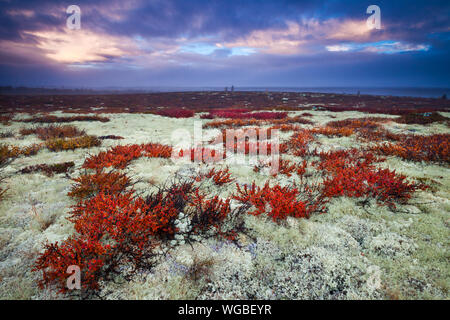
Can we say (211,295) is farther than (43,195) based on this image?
No

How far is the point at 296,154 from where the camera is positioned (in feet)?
23.2

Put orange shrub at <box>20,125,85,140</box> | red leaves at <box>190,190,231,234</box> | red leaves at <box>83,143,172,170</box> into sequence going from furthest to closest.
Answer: orange shrub at <box>20,125,85,140</box>, red leaves at <box>83,143,172,170</box>, red leaves at <box>190,190,231,234</box>

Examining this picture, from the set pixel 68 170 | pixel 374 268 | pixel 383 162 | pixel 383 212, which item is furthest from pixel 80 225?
pixel 383 162

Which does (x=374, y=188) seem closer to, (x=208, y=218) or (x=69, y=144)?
(x=208, y=218)

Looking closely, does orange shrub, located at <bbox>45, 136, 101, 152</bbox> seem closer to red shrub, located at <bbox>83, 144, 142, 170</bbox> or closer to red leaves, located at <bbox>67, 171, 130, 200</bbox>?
red shrub, located at <bbox>83, 144, 142, 170</bbox>

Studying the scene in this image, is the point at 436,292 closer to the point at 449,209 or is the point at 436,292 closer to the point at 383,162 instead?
the point at 449,209

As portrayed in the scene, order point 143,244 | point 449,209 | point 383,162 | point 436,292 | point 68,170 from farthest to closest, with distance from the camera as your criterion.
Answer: point 383,162 → point 68,170 → point 449,209 → point 143,244 → point 436,292

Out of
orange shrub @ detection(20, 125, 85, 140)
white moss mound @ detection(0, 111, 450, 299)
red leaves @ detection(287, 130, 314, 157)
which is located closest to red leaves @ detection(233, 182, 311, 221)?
white moss mound @ detection(0, 111, 450, 299)

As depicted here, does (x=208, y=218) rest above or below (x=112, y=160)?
below

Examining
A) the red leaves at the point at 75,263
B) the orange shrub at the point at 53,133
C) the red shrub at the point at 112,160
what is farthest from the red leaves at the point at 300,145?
the orange shrub at the point at 53,133

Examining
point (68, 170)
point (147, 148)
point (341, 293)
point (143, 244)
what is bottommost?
point (341, 293)

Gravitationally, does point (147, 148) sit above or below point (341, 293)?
above

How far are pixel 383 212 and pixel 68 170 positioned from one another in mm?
7815

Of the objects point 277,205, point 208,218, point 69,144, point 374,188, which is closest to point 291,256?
point 277,205
